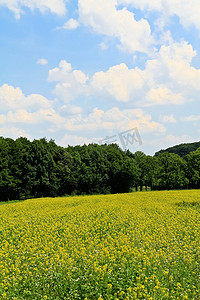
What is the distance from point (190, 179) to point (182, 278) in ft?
212

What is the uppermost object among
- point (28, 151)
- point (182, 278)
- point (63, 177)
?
point (28, 151)

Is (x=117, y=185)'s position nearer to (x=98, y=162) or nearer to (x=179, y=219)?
(x=98, y=162)

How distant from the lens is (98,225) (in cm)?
1608

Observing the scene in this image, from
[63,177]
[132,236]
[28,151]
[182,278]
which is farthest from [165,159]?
[182,278]

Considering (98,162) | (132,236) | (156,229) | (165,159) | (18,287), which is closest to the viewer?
(18,287)

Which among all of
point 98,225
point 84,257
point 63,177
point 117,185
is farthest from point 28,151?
point 84,257

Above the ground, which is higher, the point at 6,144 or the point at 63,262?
the point at 6,144

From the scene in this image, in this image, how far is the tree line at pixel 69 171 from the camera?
179ft

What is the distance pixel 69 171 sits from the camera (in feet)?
195

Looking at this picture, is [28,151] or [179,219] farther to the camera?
[28,151]

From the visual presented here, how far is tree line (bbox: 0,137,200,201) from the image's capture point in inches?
2152

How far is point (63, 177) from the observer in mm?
58938

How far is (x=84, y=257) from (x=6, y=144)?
1962 inches

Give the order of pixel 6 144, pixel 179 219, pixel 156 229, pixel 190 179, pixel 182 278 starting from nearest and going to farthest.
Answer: pixel 182 278 → pixel 156 229 → pixel 179 219 → pixel 6 144 → pixel 190 179
